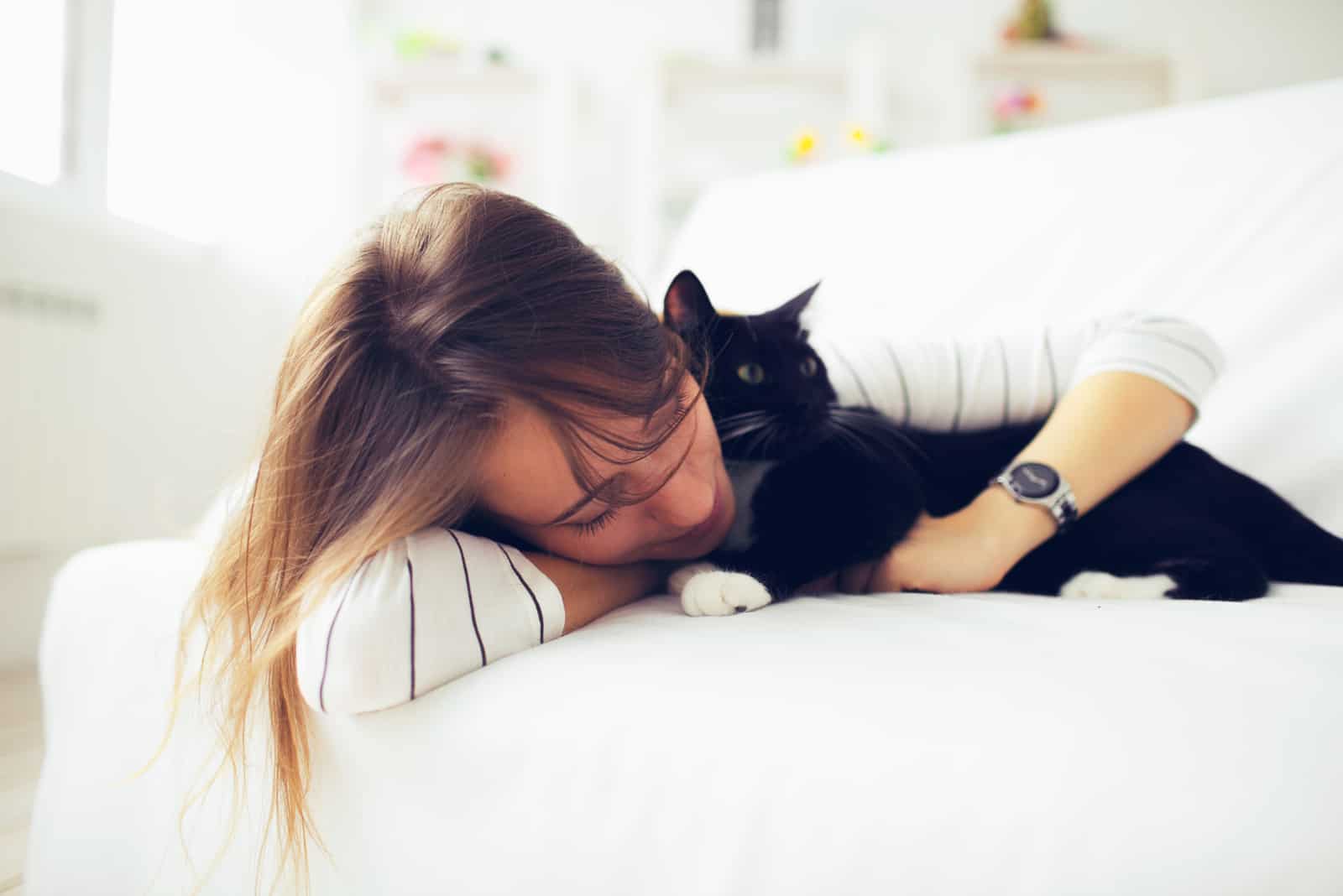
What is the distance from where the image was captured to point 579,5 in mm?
3537


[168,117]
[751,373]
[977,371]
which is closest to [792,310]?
[751,373]

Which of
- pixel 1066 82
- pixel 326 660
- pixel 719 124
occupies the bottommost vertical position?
pixel 326 660

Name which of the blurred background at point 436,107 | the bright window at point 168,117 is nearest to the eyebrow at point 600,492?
the blurred background at point 436,107

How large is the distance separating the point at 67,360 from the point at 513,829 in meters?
2.05

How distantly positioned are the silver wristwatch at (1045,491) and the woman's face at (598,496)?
0.27 metres

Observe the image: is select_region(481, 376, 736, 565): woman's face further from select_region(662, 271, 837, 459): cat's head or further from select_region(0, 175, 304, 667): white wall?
select_region(0, 175, 304, 667): white wall

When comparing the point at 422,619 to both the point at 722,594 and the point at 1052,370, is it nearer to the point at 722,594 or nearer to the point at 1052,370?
the point at 722,594

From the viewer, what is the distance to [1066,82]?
3.12 m

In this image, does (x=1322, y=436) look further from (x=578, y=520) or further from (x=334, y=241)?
(x=334, y=241)

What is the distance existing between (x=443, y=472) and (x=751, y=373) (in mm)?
318

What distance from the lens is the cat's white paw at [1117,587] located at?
2.33ft

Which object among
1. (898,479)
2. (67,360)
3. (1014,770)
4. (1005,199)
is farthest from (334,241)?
(1014,770)

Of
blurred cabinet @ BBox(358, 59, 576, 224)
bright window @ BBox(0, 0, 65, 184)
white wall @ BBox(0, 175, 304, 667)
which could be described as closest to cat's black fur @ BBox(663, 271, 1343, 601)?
white wall @ BBox(0, 175, 304, 667)

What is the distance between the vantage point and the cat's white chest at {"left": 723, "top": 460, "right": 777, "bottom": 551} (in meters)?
0.71
